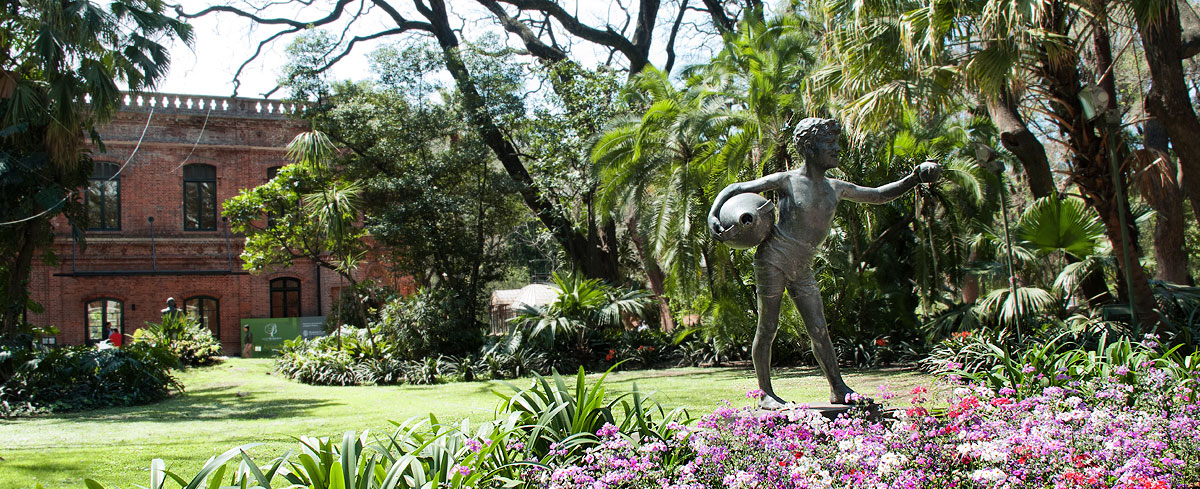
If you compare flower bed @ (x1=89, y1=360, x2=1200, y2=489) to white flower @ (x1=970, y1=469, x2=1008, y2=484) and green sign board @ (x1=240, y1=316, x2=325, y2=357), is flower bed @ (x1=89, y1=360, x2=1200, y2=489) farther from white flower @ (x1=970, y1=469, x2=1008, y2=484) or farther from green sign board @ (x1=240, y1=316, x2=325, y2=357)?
green sign board @ (x1=240, y1=316, x2=325, y2=357)

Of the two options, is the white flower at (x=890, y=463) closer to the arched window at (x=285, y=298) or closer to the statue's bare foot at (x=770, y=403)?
the statue's bare foot at (x=770, y=403)

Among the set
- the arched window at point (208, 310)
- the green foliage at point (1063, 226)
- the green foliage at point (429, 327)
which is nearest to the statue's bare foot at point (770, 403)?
the green foliage at point (1063, 226)

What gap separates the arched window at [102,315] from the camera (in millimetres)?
28125

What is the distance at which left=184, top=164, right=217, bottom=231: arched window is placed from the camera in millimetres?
29625

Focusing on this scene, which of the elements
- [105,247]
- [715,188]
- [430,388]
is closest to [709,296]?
[715,188]

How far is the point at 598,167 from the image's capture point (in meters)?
15.8

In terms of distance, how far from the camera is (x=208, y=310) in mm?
29328

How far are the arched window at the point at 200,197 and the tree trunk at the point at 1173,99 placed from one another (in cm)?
2865

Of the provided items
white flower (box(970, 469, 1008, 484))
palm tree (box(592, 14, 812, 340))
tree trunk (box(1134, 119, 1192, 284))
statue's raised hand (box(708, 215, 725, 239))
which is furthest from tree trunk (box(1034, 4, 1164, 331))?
white flower (box(970, 469, 1008, 484))

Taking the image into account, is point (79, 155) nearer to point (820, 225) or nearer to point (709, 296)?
point (709, 296)

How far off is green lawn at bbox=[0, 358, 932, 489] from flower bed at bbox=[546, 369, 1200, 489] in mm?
1412

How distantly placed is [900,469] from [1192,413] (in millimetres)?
2575

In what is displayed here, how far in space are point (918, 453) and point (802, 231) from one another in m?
1.85

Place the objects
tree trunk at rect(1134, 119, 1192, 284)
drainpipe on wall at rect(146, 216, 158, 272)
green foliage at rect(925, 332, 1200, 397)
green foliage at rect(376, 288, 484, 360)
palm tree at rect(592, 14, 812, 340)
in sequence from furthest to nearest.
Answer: drainpipe on wall at rect(146, 216, 158, 272) < green foliage at rect(376, 288, 484, 360) < tree trunk at rect(1134, 119, 1192, 284) < palm tree at rect(592, 14, 812, 340) < green foliage at rect(925, 332, 1200, 397)
